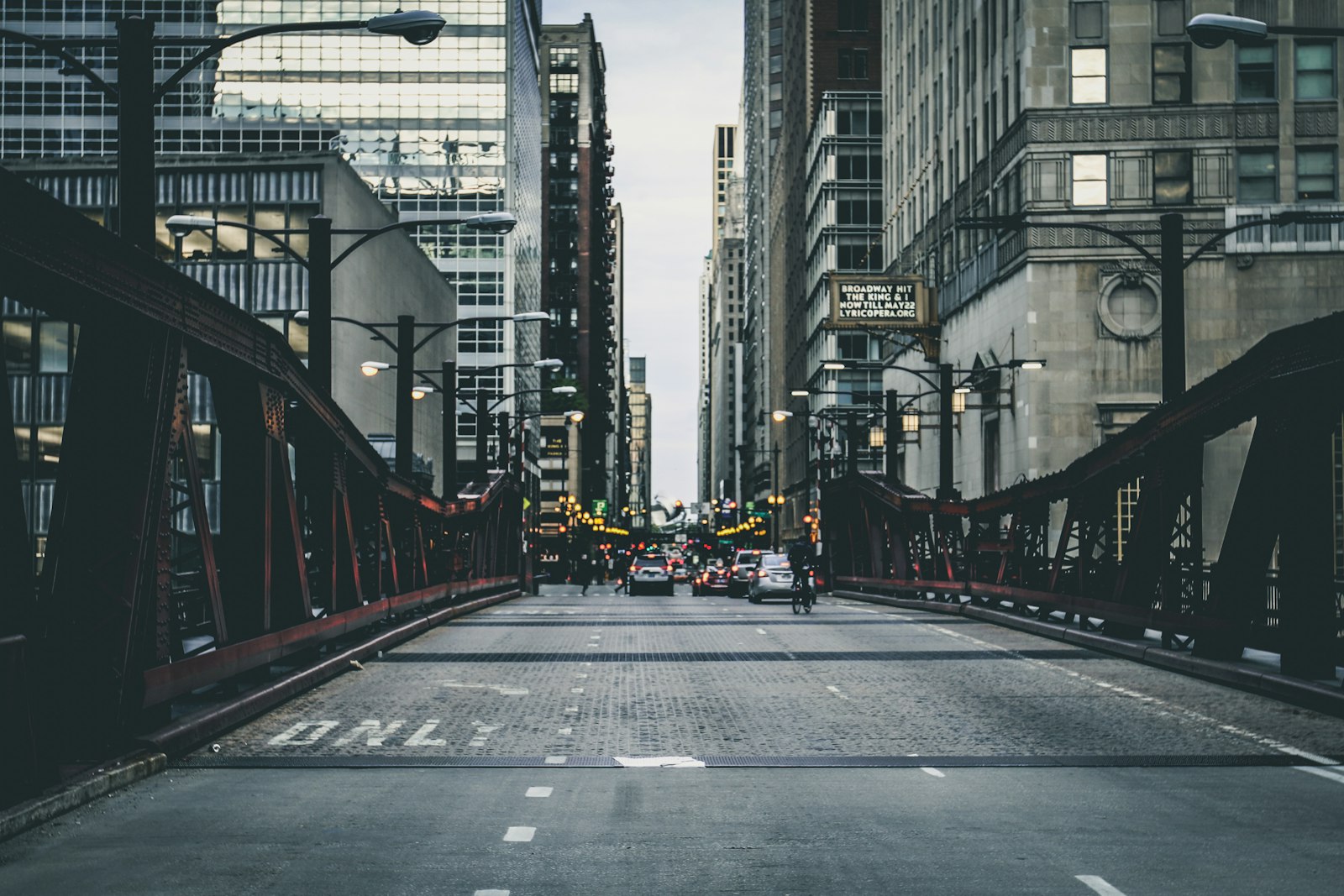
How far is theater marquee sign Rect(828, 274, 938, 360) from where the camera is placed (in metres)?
60.9

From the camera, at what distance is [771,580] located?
160 feet

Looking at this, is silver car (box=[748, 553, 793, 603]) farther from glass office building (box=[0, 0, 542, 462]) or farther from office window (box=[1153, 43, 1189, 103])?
glass office building (box=[0, 0, 542, 462])

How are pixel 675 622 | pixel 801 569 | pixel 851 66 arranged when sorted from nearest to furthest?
pixel 675 622
pixel 801 569
pixel 851 66

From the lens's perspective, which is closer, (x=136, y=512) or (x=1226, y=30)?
(x=136, y=512)

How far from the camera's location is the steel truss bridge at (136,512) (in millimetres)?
8914

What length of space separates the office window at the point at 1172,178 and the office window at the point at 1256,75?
9.03ft

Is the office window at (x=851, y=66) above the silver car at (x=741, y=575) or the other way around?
above

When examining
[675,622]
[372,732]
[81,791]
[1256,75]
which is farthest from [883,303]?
[81,791]

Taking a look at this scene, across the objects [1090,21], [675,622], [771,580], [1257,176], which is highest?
[1090,21]

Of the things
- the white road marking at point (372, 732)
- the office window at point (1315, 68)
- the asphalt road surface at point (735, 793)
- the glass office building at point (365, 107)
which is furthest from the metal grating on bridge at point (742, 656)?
the glass office building at point (365, 107)

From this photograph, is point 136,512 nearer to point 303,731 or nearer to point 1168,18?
point 303,731

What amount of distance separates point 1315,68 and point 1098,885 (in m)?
50.1

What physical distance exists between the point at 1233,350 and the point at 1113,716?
3902 centimetres

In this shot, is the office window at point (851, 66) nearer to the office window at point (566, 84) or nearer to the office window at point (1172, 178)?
the office window at point (1172, 178)
